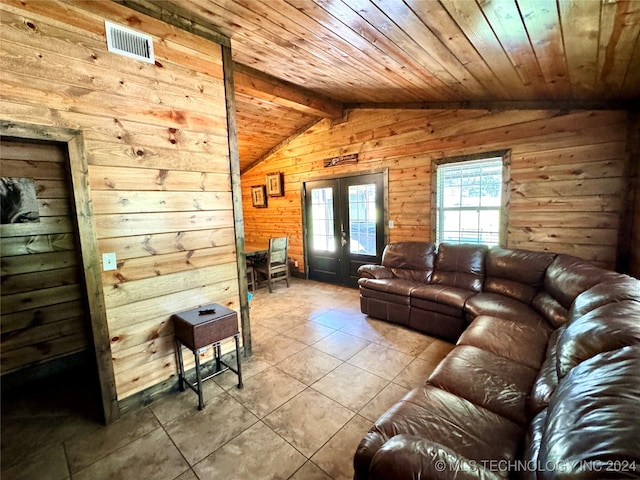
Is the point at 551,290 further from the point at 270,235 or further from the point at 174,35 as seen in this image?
the point at 270,235

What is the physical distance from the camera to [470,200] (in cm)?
386

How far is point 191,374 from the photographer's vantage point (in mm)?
2430

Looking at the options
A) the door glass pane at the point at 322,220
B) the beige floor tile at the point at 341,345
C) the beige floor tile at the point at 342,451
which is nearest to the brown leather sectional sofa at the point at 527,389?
the beige floor tile at the point at 342,451

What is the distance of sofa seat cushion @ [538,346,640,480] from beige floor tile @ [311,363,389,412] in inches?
54.8

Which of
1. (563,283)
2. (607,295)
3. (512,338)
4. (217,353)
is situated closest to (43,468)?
(217,353)

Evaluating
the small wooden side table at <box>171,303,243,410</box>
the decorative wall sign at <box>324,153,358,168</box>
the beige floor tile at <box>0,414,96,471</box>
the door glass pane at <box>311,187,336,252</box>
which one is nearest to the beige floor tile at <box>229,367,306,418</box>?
the small wooden side table at <box>171,303,243,410</box>

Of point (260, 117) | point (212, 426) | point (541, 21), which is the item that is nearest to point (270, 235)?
point (260, 117)

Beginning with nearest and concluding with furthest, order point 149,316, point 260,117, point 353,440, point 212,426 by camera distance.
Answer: point 353,440 → point 212,426 → point 149,316 → point 260,117

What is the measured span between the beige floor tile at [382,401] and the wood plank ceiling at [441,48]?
2621 millimetres

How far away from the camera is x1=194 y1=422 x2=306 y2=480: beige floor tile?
1558 millimetres

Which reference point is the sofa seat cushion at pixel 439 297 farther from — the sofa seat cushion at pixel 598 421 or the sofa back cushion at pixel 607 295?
the sofa seat cushion at pixel 598 421

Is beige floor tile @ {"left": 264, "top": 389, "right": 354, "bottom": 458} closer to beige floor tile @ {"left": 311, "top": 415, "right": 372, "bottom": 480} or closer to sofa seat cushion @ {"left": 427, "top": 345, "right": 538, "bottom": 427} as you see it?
beige floor tile @ {"left": 311, "top": 415, "right": 372, "bottom": 480}

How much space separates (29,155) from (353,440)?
10.6 ft

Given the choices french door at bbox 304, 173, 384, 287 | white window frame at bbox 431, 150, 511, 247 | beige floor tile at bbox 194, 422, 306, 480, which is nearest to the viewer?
beige floor tile at bbox 194, 422, 306, 480
